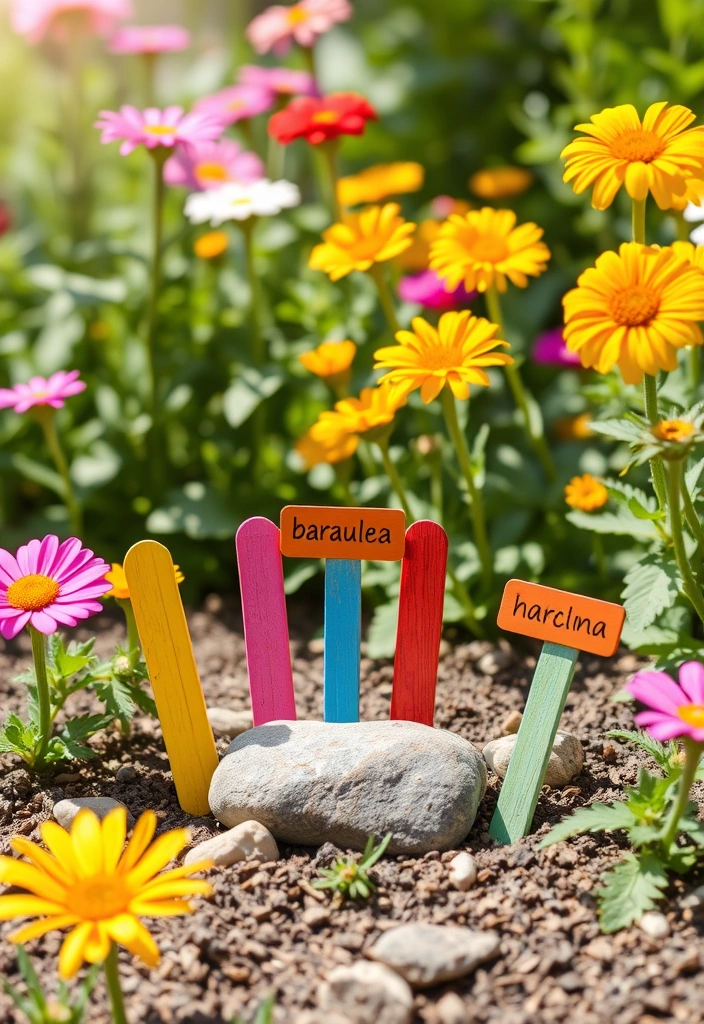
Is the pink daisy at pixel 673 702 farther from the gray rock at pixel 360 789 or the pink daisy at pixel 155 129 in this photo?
the pink daisy at pixel 155 129

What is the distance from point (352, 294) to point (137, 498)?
79cm

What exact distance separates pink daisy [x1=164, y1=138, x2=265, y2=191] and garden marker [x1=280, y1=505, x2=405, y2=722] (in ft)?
4.07

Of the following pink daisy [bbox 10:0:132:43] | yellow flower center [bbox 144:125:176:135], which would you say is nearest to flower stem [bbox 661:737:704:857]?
yellow flower center [bbox 144:125:176:135]

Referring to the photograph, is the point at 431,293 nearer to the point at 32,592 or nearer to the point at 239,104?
the point at 239,104

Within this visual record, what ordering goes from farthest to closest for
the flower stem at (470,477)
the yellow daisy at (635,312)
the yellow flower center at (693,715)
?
the flower stem at (470,477)
the yellow daisy at (635,312)
the yellow flower center at (693,715)

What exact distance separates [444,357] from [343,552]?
0.37 meters

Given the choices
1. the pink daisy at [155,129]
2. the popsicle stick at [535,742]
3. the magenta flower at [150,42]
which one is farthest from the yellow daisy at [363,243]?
the magenta flower at [150,42]

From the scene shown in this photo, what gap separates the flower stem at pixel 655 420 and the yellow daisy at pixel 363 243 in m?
0.61

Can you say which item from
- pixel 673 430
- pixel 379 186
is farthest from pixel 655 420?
pixel 379 186

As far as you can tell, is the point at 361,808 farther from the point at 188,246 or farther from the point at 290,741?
the point at 188,246

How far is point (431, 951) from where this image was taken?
131 cm

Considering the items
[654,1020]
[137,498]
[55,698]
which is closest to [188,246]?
[137,498]

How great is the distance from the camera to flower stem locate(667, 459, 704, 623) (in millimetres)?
1384

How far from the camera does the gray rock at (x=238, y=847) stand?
1.50 meters
